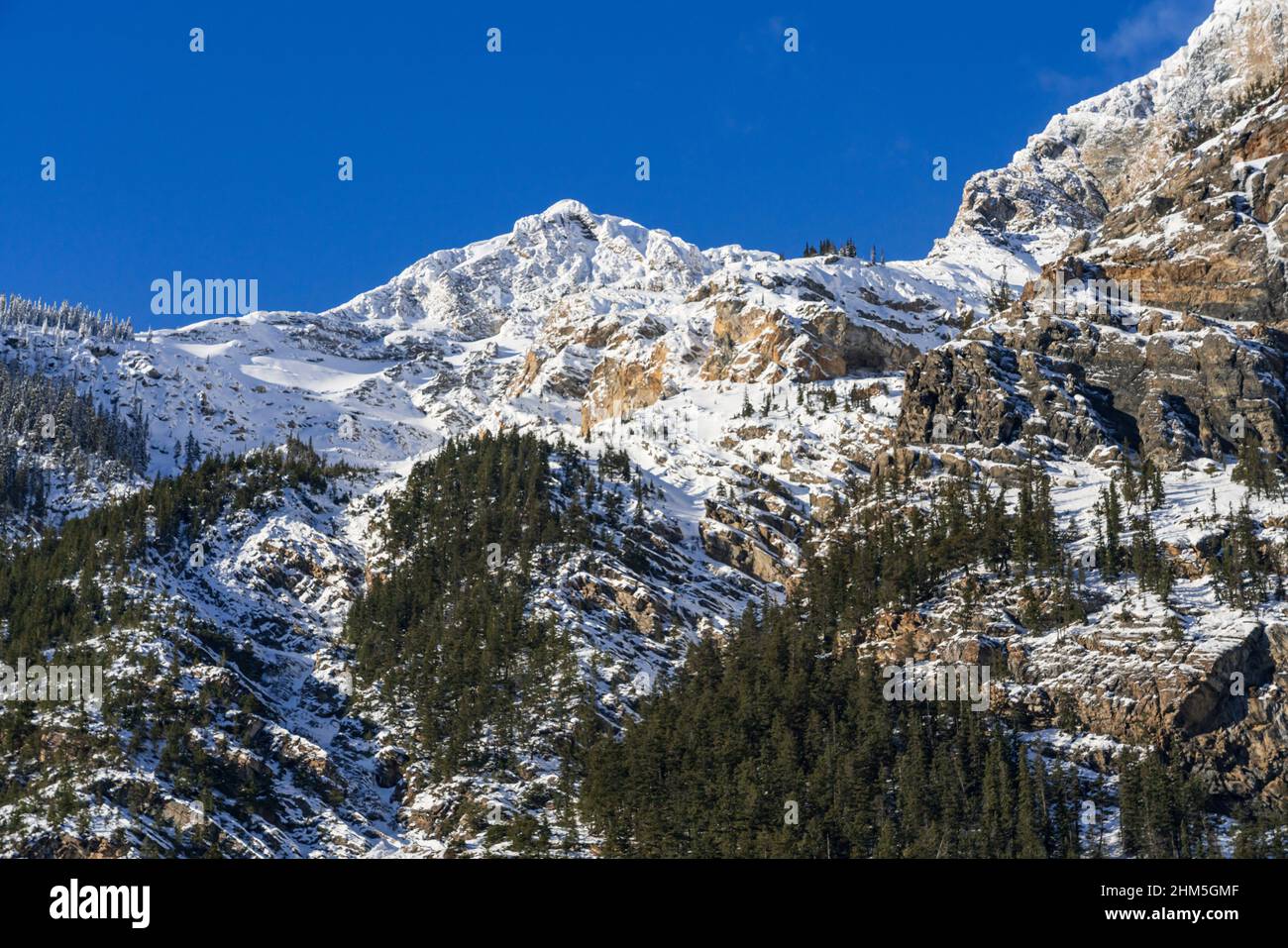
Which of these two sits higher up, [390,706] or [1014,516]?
[1014,516]

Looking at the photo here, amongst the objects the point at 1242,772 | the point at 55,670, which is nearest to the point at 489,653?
the point at 55,670

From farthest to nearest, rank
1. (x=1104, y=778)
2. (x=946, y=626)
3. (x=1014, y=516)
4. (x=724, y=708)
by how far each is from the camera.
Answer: (x=1014, y=516) → (x=946, y=626) → (x=724, y=708) → (x=1104, y=778)

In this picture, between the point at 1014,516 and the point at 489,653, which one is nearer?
the point at 489,653
